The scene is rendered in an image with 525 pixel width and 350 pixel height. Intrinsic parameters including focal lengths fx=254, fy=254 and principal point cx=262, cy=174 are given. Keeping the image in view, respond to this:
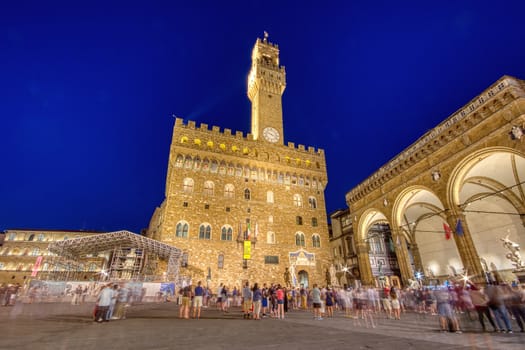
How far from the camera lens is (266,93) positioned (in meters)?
32.8

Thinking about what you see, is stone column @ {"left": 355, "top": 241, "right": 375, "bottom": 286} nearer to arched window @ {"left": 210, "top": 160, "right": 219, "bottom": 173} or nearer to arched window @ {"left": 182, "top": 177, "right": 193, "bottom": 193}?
arched window @ {"left": 210, "top": 160, "right": 219, "bottom": 173}

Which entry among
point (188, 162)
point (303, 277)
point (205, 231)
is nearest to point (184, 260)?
point (205, 231)

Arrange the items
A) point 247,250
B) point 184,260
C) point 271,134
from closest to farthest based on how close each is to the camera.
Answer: point 184,260
point 247,250
point 271,134

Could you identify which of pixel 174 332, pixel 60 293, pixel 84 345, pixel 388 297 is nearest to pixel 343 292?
pixel 388 297

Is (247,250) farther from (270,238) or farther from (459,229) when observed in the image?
(459,229)

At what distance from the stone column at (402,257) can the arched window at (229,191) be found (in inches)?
580

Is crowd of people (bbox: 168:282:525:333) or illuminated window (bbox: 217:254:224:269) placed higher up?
illuminated window (bbox: 217:254:224:269)

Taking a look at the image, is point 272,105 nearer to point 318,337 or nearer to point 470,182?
point 470,182

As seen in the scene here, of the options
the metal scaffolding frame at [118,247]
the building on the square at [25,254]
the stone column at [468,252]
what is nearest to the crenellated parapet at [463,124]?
the stone column at [468,252]

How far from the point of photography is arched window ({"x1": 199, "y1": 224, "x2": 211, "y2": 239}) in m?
23.2

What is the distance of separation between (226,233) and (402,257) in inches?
581

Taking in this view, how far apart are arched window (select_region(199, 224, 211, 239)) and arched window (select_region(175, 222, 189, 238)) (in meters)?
1.25

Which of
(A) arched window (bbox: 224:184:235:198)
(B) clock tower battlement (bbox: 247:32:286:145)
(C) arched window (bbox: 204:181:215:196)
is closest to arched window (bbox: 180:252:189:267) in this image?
(C) arched window (bbox: 204:181:215:196)

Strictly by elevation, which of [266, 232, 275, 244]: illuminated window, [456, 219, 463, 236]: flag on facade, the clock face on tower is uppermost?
the clock face on tower
